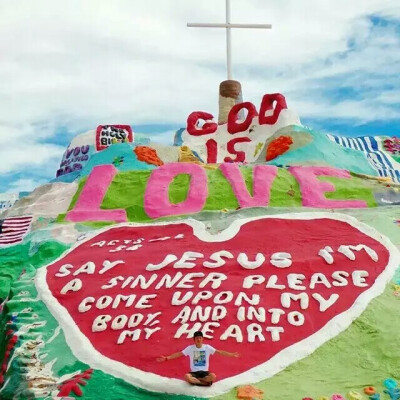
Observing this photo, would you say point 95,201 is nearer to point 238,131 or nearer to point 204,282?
point 204,282

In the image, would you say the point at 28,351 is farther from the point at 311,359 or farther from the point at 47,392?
the point at 311,359

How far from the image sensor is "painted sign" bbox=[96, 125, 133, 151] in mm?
27344

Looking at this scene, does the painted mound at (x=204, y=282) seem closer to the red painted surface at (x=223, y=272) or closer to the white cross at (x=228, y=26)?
the red painted surface at (x=223, y=272)

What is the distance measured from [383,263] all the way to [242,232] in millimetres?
2361

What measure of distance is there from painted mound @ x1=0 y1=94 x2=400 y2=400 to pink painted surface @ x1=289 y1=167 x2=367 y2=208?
4 centimetres

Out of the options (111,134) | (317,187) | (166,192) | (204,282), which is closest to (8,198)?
(111,134)

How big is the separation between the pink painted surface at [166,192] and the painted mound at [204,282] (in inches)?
1.7

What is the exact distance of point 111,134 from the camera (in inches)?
1088

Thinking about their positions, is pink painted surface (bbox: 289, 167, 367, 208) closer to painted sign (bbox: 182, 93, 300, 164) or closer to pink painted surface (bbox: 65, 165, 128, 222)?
pink painted surface (bbox: 65, 165, 128, 222)

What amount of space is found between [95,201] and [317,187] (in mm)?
4507

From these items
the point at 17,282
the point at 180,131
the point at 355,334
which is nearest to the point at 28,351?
the point at 17,282

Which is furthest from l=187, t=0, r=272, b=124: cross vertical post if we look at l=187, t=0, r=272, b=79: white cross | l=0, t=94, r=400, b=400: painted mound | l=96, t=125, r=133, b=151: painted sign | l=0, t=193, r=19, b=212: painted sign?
l=0, t=193, r=19, b=212: painted sign

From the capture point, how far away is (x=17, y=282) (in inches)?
423

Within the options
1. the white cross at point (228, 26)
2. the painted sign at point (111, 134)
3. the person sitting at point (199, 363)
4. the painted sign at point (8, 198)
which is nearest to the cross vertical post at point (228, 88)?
the white cross at point (228, 26)
